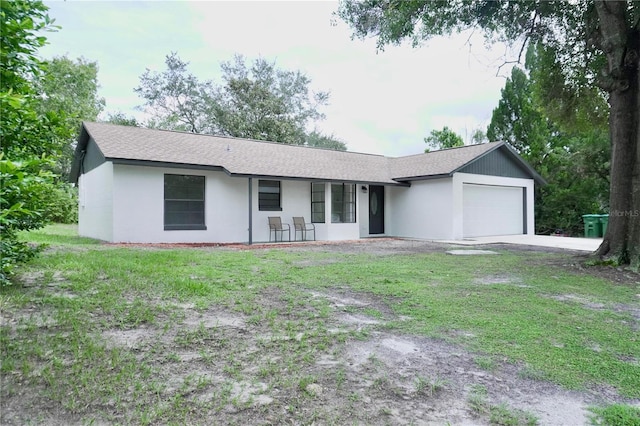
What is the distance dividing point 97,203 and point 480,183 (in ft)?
46.9

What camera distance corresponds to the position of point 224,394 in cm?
247

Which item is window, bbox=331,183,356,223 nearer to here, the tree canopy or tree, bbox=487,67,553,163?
tree, bbox=487,67,553,163

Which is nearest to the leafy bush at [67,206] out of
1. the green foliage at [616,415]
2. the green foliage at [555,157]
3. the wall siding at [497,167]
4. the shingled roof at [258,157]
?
the shingled roof at [258,157]

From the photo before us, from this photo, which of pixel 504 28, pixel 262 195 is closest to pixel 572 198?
pixel 504 28

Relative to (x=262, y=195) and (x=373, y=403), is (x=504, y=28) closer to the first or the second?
(x=262, y=195)

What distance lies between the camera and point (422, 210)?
53.2ft

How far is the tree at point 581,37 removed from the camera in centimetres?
794

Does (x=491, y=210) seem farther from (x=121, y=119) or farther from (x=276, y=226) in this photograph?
(x=121, y=119)


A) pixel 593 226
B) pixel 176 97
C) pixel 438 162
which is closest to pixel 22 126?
pixel 438 162

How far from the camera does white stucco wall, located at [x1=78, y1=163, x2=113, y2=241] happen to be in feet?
38.8

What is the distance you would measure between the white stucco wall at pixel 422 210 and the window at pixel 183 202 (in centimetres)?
825

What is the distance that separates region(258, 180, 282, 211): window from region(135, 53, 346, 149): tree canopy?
49.1 ft

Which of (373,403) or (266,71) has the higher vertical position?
(266,71)

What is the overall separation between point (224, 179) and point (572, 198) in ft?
58.0
